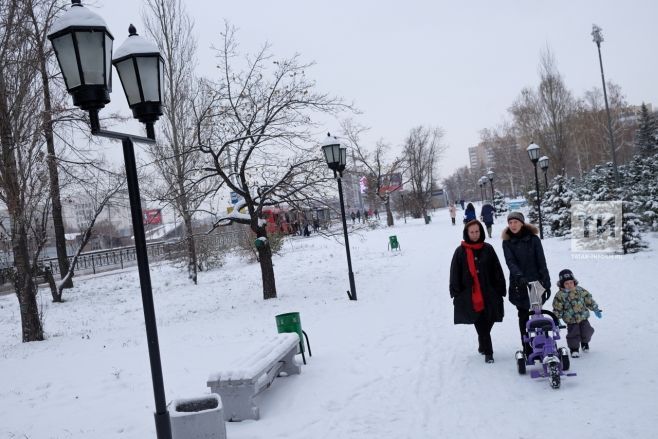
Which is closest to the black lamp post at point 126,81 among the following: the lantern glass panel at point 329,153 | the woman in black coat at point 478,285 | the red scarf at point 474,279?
the woman in black coat at point 478,285

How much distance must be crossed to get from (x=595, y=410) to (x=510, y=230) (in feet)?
7.21

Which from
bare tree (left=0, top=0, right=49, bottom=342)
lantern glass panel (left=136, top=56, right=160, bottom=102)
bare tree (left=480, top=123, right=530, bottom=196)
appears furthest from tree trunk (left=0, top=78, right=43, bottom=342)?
bare tree (left=480, top=123, right=530, bottom=196)

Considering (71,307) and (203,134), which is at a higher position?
(203,134)

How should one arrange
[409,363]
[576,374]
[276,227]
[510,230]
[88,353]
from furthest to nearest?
[276,227] → [88,353] → [409,363] → [510,230] → [576,374]

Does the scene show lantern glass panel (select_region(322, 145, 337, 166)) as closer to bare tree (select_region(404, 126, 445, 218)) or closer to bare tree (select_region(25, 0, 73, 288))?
bare tree (select_region(25, 0, 73, 288))

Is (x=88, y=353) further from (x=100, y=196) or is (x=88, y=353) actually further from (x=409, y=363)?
(x=100, y=196)

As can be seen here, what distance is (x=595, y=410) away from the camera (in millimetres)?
4160

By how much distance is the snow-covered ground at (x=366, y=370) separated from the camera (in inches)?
171

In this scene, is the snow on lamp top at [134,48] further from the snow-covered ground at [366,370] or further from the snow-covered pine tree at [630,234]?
the snow-covered pine tree at [630,234]

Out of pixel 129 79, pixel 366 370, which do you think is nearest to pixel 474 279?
pixel 366 370

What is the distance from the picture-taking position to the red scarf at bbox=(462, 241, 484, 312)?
576 cm

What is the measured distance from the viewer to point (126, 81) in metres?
4.05

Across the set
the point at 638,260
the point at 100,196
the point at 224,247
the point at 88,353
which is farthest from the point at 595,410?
the point at 224,247

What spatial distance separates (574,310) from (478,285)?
3.46ft
